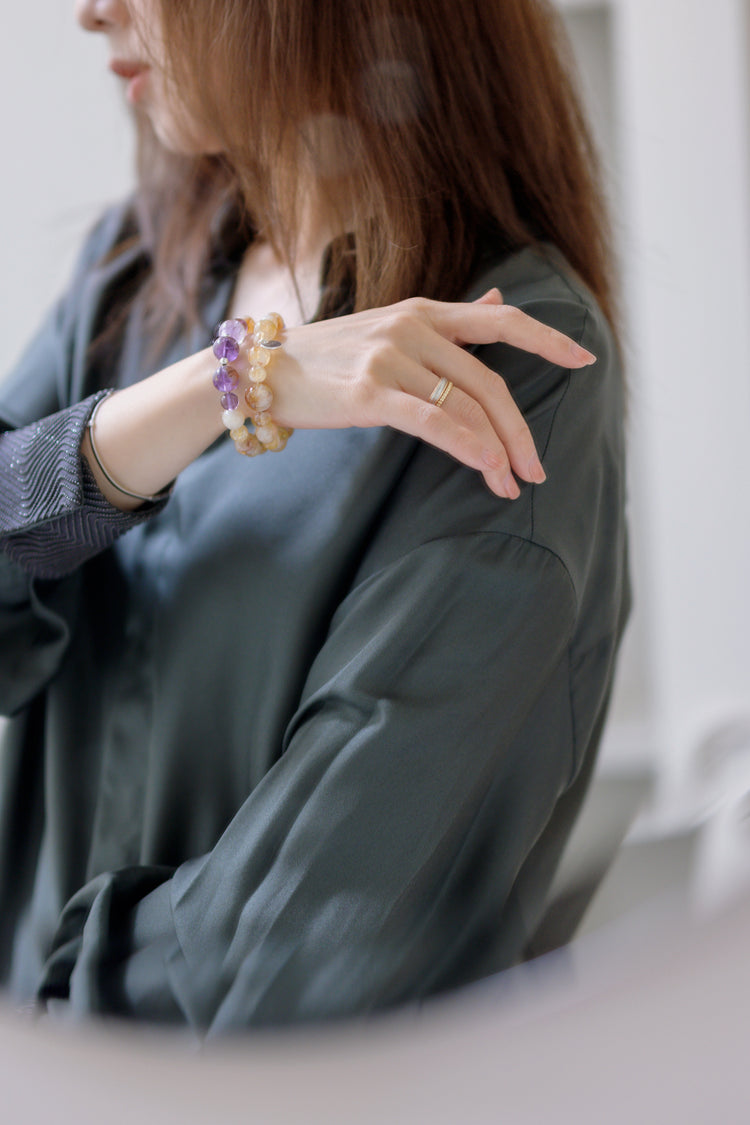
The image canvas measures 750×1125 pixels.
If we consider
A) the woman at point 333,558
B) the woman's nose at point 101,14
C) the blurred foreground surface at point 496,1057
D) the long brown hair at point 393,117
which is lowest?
the blurred foreground surface at point 496,1057

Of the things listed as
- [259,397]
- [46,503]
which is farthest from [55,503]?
[259,397]

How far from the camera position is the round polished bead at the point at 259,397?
1.15 feet

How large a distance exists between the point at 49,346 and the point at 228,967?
33 cm

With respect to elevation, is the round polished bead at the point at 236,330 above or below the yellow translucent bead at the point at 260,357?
above

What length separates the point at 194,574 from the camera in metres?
0.41

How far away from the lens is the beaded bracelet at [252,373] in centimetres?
35

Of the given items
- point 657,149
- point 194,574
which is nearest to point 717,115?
point 657,149

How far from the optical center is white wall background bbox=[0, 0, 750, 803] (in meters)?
0.36

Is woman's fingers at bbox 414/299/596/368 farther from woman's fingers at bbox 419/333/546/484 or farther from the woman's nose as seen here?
the woman's nose

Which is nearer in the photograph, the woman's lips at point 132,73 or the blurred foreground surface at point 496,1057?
the blurred foreground surface at point 496,1057

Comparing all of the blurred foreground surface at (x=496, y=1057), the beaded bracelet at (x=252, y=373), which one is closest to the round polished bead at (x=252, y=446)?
the beaded bracelet at (x=252, y=373)

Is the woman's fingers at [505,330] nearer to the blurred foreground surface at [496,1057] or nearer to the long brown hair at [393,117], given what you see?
the long brown hair at [393,117]

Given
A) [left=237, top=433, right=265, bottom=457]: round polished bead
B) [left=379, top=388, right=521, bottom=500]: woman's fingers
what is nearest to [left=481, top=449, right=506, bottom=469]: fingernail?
[left=379, top=388, right=521, bottom=500]: woman's fingers

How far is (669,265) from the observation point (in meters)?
0.40
